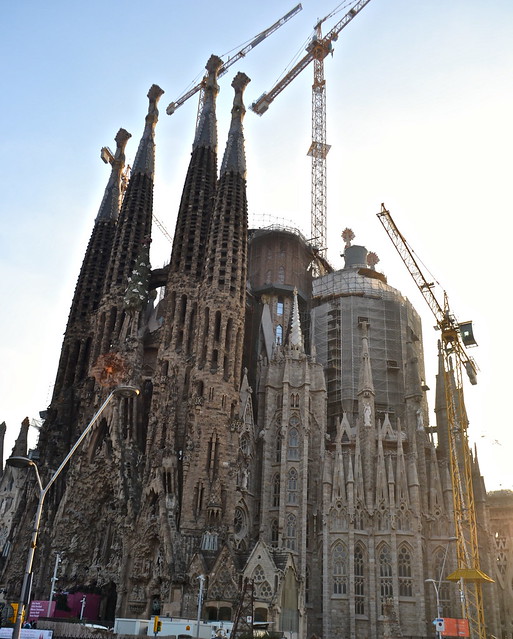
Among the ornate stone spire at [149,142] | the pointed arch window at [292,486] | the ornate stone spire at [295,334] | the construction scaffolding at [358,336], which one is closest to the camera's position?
the pointed arch window at [292,486]

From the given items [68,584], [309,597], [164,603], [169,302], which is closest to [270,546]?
[309,597]

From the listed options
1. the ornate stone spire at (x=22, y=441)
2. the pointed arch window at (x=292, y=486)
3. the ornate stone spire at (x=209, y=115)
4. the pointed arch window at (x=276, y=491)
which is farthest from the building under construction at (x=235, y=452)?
the ornate stone spire at (x=22, y=441)

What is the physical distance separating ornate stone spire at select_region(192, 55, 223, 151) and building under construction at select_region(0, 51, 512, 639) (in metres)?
0.60

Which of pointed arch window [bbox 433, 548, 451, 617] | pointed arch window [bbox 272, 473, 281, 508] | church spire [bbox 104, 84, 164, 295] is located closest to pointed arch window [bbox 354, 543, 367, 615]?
pointed arch window [bbox 433, 548, 451, 617]

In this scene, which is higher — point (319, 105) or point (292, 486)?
point (319, 105)

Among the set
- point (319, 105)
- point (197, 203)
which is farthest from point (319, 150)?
point (197, 203)

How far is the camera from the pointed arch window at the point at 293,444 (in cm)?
5388

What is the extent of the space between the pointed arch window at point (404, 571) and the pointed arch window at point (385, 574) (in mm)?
767

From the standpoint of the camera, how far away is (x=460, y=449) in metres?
56.9

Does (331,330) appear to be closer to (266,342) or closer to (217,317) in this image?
(266,342)

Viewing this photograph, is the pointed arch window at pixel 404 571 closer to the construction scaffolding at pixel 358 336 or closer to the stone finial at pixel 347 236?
the construction scaffolding at pixel 358 336

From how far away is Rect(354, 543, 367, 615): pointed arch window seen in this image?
4856 centimetres

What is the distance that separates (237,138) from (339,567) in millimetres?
43137

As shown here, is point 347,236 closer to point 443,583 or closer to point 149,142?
point 149,142
